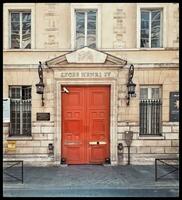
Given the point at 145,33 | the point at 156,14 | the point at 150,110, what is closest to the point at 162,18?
the point at 156,14

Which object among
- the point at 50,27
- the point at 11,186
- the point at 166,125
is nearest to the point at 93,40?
the point at 50,27

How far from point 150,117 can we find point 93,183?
372 centimetres

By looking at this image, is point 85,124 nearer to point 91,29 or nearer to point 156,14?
point 91,29

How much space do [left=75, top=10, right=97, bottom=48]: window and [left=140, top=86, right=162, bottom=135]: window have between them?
2563 millimetres

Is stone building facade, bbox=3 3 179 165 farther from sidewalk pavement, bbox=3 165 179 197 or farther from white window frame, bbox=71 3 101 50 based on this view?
sidewalk pavement, bbox=3 165 179 197

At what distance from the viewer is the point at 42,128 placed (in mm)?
10516

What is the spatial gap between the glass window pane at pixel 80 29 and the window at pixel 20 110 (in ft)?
8.00

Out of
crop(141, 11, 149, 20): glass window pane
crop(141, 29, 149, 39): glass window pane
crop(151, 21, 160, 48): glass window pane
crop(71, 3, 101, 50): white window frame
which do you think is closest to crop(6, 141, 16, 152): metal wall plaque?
crop(71, 3, 101, 50): white window frame

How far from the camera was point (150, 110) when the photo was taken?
35.2 ft

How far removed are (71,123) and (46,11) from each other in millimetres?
4090

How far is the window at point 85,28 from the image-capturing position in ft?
34.9

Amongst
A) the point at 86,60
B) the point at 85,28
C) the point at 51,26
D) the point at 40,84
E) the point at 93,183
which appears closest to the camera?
the point at 93,183

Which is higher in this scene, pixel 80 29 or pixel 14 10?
pixel 14 10

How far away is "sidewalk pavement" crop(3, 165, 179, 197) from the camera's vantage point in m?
7.48
